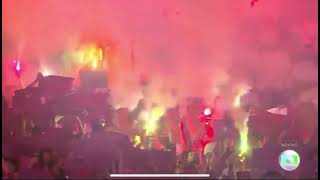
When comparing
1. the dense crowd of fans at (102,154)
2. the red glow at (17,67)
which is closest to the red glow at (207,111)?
the dense crowd of fans at (102,154)

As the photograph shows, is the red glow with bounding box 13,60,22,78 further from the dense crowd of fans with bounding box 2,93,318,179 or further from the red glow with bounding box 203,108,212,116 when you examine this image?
the red glow with bounding box 203,108,212,116

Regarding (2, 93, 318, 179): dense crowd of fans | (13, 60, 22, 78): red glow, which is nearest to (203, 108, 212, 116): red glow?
(2, 93, 318, 179): dense crowd of fans

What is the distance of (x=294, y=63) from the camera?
1961 millimetres

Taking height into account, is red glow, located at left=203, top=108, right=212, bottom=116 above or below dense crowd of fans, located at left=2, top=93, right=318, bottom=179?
above

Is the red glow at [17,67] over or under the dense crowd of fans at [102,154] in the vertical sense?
over

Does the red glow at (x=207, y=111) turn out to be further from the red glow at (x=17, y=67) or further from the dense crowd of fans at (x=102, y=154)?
the red glow at (x=17, y=67)

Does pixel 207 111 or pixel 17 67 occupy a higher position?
pixel 17 67

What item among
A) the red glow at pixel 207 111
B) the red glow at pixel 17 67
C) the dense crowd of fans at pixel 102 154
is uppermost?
the red glow at pixel 17 67

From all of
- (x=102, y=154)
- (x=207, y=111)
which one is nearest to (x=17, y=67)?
(x=102, y=154)

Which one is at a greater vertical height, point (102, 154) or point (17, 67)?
point (17, 67)

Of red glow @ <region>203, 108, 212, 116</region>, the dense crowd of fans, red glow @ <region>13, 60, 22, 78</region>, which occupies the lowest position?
the dense crowd of fans

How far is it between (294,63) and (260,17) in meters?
0.24

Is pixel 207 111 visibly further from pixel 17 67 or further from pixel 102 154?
pixel 17 67

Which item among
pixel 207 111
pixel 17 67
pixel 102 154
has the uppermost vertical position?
pixel 17 67
